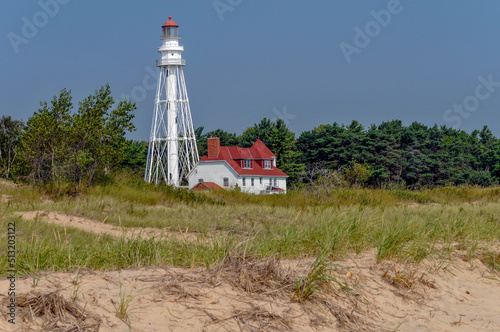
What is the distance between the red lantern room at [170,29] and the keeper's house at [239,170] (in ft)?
37.6

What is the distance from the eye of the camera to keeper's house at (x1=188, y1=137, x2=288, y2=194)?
52.7 m

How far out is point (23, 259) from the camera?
20.6 feet

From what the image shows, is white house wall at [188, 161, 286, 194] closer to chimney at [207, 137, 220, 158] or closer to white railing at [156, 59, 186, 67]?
chimney at [207, 137, 220, 158]

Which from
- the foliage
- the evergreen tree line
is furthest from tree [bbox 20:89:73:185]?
the evergreen tree line

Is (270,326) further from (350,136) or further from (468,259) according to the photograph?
(350,136)

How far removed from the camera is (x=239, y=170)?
173 ft

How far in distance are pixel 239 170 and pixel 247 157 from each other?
2061 mm

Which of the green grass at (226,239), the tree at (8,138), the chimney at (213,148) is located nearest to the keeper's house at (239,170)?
the chimney at (213,148)

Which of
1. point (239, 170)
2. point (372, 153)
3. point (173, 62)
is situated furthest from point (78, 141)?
point (372, 153)

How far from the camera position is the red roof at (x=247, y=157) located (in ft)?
174

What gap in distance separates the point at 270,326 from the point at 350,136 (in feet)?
189

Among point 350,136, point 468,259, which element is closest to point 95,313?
point 468,259

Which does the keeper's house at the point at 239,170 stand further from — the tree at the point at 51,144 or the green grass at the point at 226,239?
the green grass at the point at 226,239

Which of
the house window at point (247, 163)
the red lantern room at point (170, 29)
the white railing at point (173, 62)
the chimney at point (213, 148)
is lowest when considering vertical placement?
the house window at point (247, 163)
